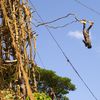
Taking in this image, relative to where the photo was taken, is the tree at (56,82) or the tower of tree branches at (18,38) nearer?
the tower of tree branches at (18,38)

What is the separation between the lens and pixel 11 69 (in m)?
3.81

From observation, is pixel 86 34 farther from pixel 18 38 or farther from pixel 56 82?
pixel 56 82

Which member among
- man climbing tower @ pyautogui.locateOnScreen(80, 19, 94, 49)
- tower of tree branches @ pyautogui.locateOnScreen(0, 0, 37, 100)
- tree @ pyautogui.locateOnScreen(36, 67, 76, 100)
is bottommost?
man climbing tower @ pyautogui.locateOnScreen(80, 19, 94, 49)

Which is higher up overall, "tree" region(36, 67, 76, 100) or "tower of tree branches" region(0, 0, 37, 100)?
"tree" region(36, 67, 76, 100)

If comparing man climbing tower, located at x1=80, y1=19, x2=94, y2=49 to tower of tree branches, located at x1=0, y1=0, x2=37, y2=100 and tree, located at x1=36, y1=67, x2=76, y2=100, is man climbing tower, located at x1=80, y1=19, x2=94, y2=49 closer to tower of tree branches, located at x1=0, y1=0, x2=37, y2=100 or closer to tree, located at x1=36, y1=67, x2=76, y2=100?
tower of tree branches, located at x1=0, y1=0, x2=37, y2=100

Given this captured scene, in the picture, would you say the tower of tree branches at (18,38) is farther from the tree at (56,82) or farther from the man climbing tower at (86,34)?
the tree at (56,82)

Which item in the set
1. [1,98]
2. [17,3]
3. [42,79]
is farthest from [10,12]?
[42,79]

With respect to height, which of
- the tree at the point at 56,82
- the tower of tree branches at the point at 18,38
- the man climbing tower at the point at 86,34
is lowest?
the man climbing tower at the point at 86,34

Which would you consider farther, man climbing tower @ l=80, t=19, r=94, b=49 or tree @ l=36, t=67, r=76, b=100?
tree @ l=36, t=67, r=76, b=100

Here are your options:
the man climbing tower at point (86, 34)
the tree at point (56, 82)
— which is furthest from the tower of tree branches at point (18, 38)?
A: the tree at point (56, 82)

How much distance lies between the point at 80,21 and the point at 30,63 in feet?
2.16

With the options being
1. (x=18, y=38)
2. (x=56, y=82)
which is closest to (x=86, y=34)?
(x=18, y=38)

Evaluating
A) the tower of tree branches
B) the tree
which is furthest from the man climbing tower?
the tree

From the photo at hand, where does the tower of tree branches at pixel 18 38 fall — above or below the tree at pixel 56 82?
below
